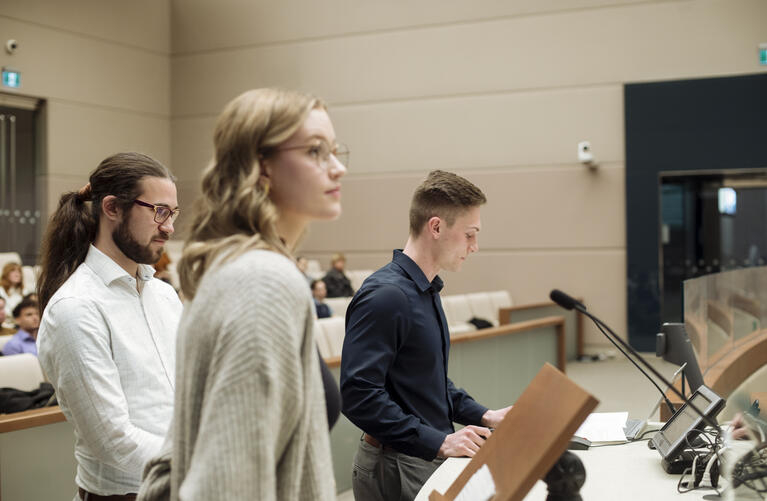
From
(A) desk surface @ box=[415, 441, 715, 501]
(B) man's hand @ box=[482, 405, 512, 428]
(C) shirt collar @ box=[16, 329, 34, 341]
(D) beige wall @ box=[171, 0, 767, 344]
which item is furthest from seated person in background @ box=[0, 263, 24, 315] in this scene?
(A) desk surface @ box=[415, 441, 715, 501]

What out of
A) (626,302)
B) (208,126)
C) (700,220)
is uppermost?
(208,126)

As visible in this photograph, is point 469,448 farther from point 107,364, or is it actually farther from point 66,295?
point 66,295

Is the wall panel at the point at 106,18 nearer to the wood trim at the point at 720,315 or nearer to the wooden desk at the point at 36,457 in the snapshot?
the wooden desk at the point at 36,457

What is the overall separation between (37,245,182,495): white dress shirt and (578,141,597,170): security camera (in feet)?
31.4

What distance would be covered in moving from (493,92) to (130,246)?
33.8 ft

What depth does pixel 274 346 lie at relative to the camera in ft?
3.41

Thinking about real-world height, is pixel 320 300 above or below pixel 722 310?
below

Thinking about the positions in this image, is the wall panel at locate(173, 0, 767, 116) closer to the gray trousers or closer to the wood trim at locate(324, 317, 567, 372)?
the wood trim at locate(324, 317, 567, 372)

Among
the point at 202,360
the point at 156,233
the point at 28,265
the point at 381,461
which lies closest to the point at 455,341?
the point at 381,461

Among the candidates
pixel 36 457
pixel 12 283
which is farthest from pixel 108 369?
pixel 12 283

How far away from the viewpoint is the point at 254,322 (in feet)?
3.41

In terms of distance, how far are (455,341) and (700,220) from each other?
6.49 m

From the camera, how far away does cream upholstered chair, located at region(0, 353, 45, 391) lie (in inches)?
162

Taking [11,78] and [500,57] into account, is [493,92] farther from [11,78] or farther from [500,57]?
[11,78]
